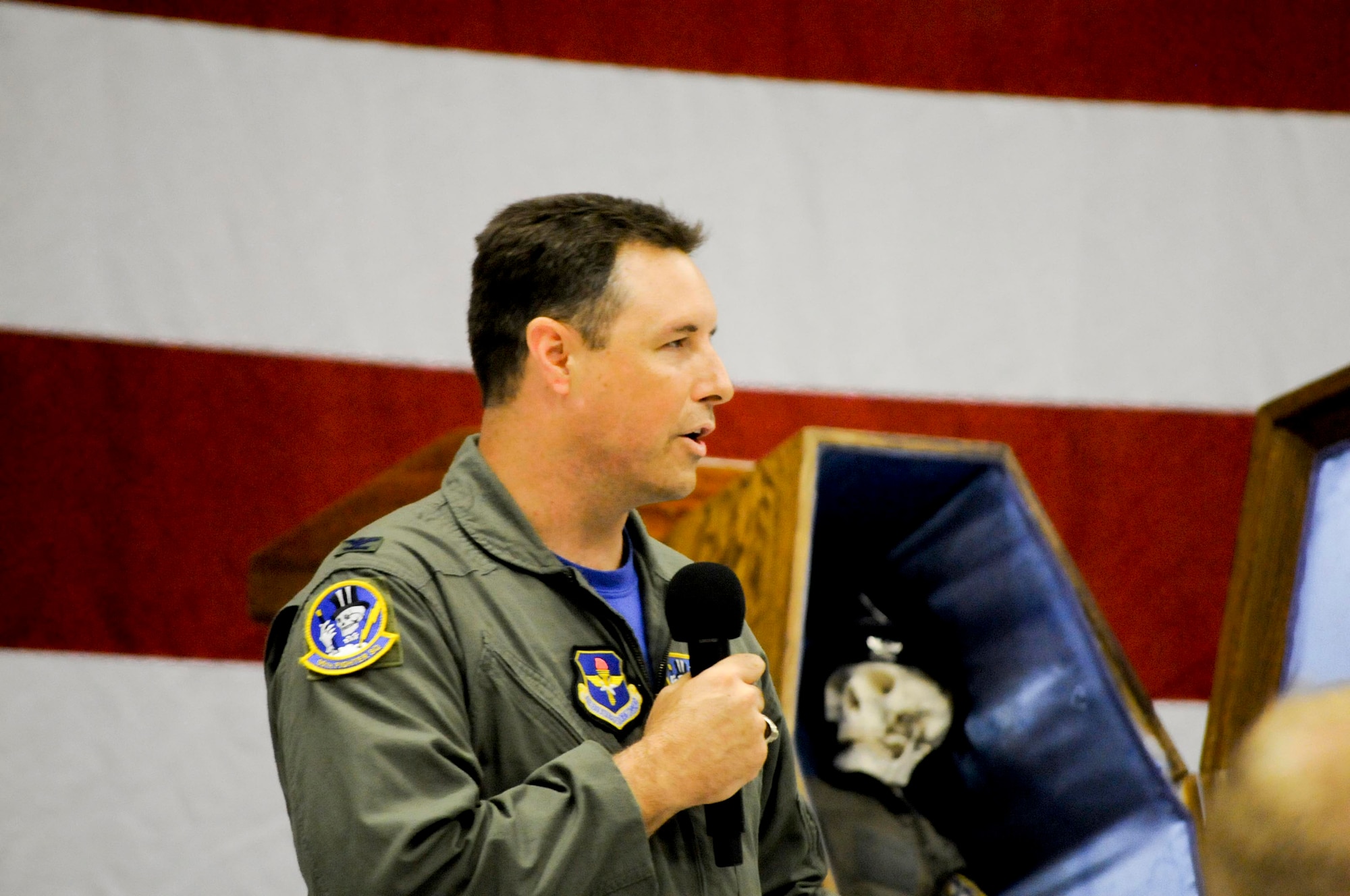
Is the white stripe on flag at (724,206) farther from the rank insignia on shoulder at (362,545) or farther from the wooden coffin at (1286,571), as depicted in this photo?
the rank insignia on shoulder at (362,545)

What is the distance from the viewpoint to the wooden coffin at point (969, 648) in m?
1.42

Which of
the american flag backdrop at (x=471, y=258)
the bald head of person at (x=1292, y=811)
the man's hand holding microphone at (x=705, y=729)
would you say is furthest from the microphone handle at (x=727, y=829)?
the american flag backdrop at (x=471, y=258)

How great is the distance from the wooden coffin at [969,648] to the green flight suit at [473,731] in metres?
0.33

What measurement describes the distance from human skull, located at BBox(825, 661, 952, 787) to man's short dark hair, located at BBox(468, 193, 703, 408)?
2.34 feet

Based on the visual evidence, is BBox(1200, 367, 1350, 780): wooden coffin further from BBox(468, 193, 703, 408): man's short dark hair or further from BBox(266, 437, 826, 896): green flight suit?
BBox(468, 193, 703, 408): man's short dark hair

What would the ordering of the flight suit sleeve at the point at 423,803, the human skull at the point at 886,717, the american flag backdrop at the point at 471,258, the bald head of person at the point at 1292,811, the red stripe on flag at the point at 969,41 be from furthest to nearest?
the red stripe on flag at the point at 969,41 → the american flag backdrop at the point at 471,258 → the human skull at the point at 886,717 → the flight suit sleeve at the point at 423,803 → the bald head of person at the point at 1292,811

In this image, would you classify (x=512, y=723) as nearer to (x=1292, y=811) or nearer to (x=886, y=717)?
(x=1292, y=811)

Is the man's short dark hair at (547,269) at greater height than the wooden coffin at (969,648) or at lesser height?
greater

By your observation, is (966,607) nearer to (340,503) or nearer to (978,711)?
(978,711)

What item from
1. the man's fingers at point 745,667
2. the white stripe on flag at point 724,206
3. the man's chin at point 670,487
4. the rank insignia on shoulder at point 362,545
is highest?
the white stripe on flag at point 724,206

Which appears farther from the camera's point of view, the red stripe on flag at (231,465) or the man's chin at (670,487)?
the red stripe on flag at (231,465)

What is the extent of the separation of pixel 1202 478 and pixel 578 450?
5.01 feet

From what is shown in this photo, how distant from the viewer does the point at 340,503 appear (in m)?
1.62

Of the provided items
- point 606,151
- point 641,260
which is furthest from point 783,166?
point 641,260
